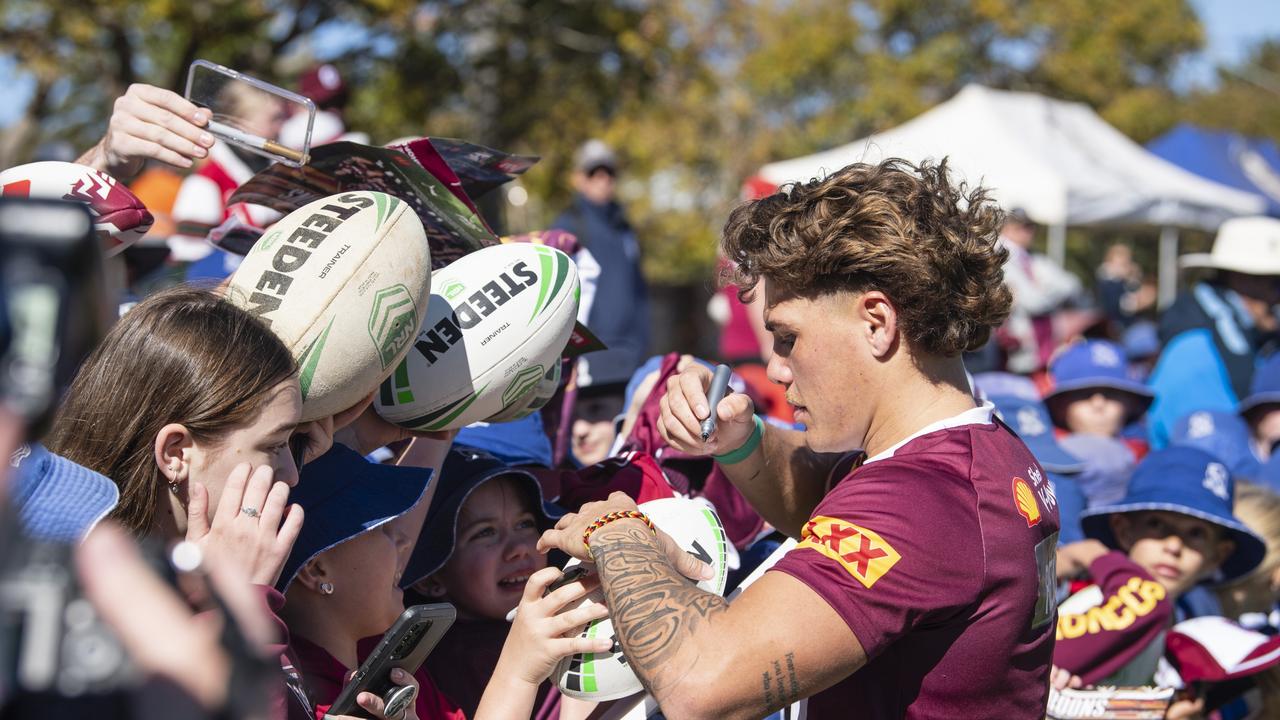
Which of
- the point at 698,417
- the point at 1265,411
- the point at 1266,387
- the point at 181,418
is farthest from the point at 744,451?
the point at 1266,387

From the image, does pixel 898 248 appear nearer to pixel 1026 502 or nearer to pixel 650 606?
pixel 1026 502

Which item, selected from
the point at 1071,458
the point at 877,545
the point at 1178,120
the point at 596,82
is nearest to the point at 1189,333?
the point at 1071,458

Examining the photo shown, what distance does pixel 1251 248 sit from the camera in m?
7.50

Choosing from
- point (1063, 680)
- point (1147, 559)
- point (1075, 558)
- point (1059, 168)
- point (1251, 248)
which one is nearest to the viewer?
point (1063, 680)

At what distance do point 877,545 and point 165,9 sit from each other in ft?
35.3

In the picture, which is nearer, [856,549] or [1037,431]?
A: [856,549]

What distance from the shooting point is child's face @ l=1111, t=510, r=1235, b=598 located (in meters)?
4.33

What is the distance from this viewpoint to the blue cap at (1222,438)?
579 centimetres

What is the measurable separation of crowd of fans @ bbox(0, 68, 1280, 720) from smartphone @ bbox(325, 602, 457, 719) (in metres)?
0.04

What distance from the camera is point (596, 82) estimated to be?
14.7 metres

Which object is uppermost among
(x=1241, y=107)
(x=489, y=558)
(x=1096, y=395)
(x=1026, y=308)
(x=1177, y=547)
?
(x=489, y=558)

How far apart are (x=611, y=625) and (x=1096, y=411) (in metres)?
4.70

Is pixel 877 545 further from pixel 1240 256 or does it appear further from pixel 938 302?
pixel 1240 256

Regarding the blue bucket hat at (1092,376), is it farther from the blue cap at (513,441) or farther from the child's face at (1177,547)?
the blue cap at (513,441)
